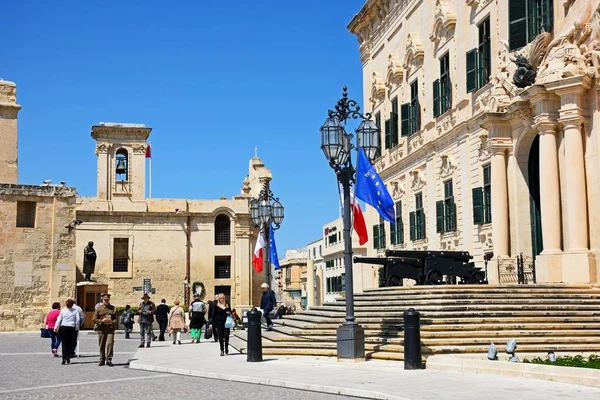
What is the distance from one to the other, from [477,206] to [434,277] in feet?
13.5

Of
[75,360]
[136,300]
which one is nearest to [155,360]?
[75,360]

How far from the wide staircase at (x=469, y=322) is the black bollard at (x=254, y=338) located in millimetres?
1112

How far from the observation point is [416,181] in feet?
107

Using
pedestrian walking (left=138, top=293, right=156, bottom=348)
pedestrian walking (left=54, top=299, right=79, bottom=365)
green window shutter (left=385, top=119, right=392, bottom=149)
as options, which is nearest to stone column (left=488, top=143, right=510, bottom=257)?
pedestrian walking (left=138, top=293, right=156, bottom=348)

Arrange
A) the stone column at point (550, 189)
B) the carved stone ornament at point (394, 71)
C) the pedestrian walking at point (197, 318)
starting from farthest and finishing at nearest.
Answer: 1. the carved stone ornament at point (394, 71)
2. the pedestrian walking at point (197, 318)
3. the stone column at point (550, 189)

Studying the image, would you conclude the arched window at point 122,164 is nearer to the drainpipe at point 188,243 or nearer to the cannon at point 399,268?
the drainpipe at point 188,243

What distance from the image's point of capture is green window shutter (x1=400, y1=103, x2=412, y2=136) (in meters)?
33.6

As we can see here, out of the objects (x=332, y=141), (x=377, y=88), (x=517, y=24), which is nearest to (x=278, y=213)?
(x=332, y=141)

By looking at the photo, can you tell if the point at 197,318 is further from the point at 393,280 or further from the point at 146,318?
the point at 393,280

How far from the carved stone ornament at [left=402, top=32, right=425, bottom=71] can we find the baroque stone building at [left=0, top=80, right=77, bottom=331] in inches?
635

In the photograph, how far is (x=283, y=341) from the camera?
60.4ft

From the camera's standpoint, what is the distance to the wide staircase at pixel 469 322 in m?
15.8

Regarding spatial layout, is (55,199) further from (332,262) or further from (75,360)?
(332,262)

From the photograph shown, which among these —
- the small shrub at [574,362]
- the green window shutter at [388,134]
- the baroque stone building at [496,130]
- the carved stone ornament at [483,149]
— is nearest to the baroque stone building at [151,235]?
the green window shutter at [388,134]
